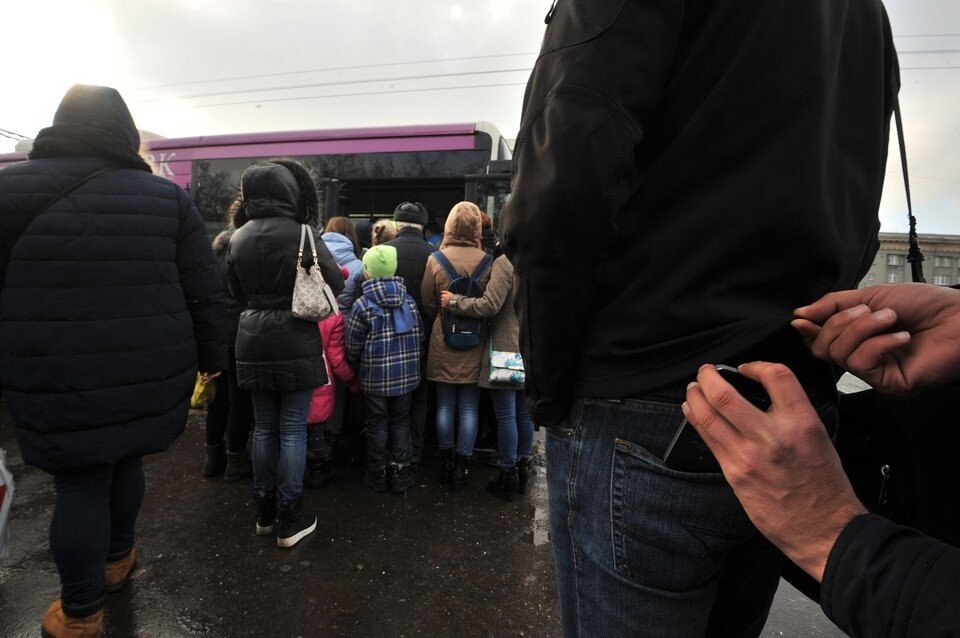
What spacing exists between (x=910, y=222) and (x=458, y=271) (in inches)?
98.7

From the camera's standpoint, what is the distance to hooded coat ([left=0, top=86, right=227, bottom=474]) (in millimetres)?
1789

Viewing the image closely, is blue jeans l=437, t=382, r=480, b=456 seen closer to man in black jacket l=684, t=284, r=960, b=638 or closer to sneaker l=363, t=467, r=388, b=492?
sneaker l=363, t=467, r=388, b=492

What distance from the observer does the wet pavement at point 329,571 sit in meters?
2.16

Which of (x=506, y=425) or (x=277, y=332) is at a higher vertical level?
(x=277, y=332)

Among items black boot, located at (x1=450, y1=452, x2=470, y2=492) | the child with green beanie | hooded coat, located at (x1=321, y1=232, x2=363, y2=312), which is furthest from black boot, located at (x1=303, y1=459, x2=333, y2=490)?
hooded coat, located at (x1=321, y1=232, x2=363, y2=312)

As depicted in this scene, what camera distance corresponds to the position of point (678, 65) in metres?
0.93

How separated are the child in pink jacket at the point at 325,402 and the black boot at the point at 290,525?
0.62m

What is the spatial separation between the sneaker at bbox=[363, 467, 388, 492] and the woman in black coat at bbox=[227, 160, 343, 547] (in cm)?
70

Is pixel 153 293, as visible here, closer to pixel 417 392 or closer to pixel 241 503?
pixel 241 503

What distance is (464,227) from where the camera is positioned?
345 centimetres

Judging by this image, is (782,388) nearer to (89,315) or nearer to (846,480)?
(846,480)

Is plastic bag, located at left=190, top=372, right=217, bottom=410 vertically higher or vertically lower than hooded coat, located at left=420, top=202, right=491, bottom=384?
lower

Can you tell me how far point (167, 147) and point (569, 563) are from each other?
9.25 metres

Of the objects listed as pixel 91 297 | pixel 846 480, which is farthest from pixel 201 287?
pixel 846 480
